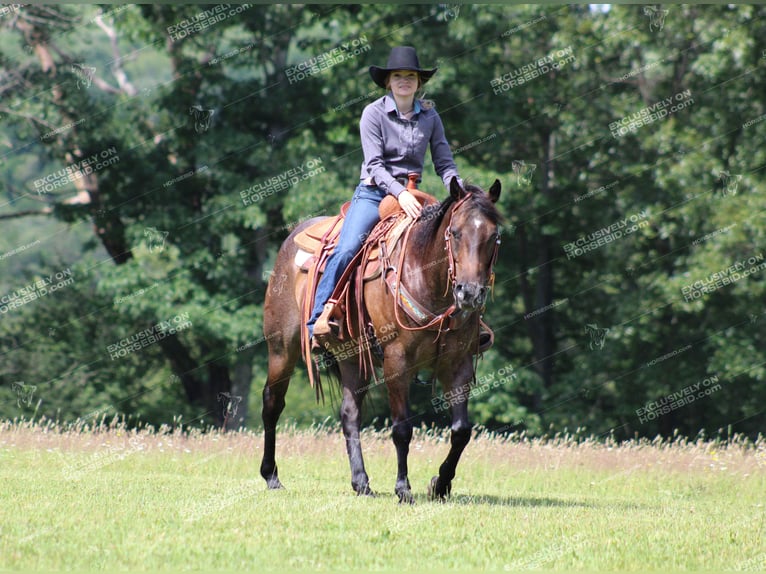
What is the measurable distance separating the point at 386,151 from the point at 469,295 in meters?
2.15

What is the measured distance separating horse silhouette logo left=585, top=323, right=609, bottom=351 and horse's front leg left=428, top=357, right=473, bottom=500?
1766cm

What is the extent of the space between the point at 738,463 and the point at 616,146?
50.6 ft

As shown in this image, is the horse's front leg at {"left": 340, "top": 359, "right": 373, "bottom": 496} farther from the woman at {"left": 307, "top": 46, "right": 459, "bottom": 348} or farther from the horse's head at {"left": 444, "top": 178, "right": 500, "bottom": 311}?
the horse's head at {"left": 444, "top": 178, "right": 500, "bottom": 311}

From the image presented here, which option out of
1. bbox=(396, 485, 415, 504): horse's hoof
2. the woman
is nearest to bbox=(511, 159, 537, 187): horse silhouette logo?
the woman

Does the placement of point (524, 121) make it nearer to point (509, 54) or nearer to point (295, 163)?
point (509, 54)

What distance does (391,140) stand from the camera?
9305 mm

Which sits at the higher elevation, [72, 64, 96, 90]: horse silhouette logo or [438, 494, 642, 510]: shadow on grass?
[72, 64, 96, 90]: horse silhouette logo

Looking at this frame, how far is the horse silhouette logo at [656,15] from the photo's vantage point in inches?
985

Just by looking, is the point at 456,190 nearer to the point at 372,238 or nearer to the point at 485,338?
the point at 372,238

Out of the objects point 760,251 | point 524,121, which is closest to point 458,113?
point 524,121

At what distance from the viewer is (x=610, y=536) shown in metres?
7.40

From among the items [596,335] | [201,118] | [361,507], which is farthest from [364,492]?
[596,335]

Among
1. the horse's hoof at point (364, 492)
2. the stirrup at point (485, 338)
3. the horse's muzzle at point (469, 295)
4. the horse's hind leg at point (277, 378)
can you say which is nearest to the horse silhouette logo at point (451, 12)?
the horse's hind leg at point (277, 378)

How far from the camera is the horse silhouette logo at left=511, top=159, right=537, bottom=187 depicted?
958 inches
